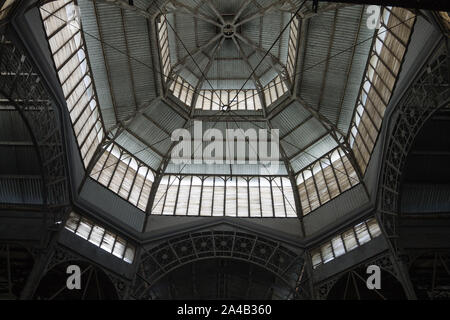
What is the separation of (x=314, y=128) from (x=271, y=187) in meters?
5.89

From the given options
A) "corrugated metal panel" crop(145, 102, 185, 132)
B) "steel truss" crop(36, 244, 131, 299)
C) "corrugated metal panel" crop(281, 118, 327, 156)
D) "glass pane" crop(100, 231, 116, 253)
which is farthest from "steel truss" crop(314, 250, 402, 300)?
"corrugated metal panel" crop(145, 102, 185, 132)

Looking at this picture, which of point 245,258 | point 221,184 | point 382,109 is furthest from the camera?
point 221,184

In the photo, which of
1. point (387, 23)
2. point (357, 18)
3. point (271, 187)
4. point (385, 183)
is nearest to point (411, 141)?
point (385, 183)

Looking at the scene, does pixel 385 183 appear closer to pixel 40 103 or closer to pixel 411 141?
pixel 411 141

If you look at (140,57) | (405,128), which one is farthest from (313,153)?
(140,57)

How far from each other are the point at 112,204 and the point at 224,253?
342 inches

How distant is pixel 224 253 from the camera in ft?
105

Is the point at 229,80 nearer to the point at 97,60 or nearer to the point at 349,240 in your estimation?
the point at 97,60

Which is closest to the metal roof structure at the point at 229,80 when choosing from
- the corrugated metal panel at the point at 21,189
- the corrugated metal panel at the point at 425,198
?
the corrugated metal panel at the point at 21,189

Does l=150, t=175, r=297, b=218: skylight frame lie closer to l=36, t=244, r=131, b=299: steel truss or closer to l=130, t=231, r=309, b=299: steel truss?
l=130, t=231, r=309, b=299: steel truss

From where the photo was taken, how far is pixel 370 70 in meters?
29.4

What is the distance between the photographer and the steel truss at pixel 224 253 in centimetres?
3108

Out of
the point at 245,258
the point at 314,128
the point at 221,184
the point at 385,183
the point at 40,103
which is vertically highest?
the point at 314,128

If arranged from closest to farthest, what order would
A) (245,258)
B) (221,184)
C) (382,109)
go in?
(382,109)
(245,258)
(221,184)
